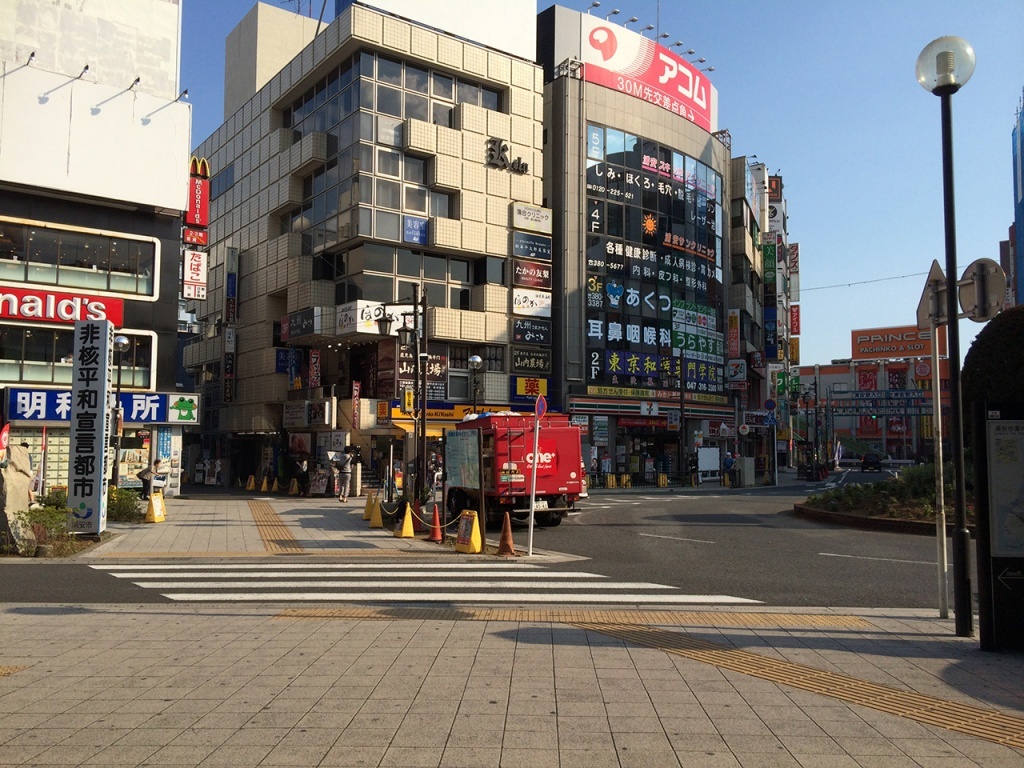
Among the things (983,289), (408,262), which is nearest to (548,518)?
(983,289)

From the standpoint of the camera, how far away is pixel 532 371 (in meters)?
42.2

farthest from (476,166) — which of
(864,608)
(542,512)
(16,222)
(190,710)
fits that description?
(190,710)

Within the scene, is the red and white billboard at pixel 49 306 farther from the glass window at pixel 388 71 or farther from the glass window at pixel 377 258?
the glass window at pixel 388 71

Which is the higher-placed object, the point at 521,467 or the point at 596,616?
the point at 521,467

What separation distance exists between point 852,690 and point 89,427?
50.2ft

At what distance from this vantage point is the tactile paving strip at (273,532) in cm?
1596

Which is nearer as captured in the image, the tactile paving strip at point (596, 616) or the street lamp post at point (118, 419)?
the tactile paving strip at point (596, 616)

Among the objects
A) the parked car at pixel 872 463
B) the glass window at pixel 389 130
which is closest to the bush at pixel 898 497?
the glass window at pixel 389 130

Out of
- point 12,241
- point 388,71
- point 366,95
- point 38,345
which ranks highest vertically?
point 388,71

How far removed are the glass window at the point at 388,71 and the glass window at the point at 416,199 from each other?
5.02 metres

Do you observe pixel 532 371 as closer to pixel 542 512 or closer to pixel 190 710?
pixel 542 512

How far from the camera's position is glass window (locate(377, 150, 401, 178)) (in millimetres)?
37812

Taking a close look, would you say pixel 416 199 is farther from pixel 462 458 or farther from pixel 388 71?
pixel 462 458

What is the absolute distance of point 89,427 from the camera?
16453 mm
